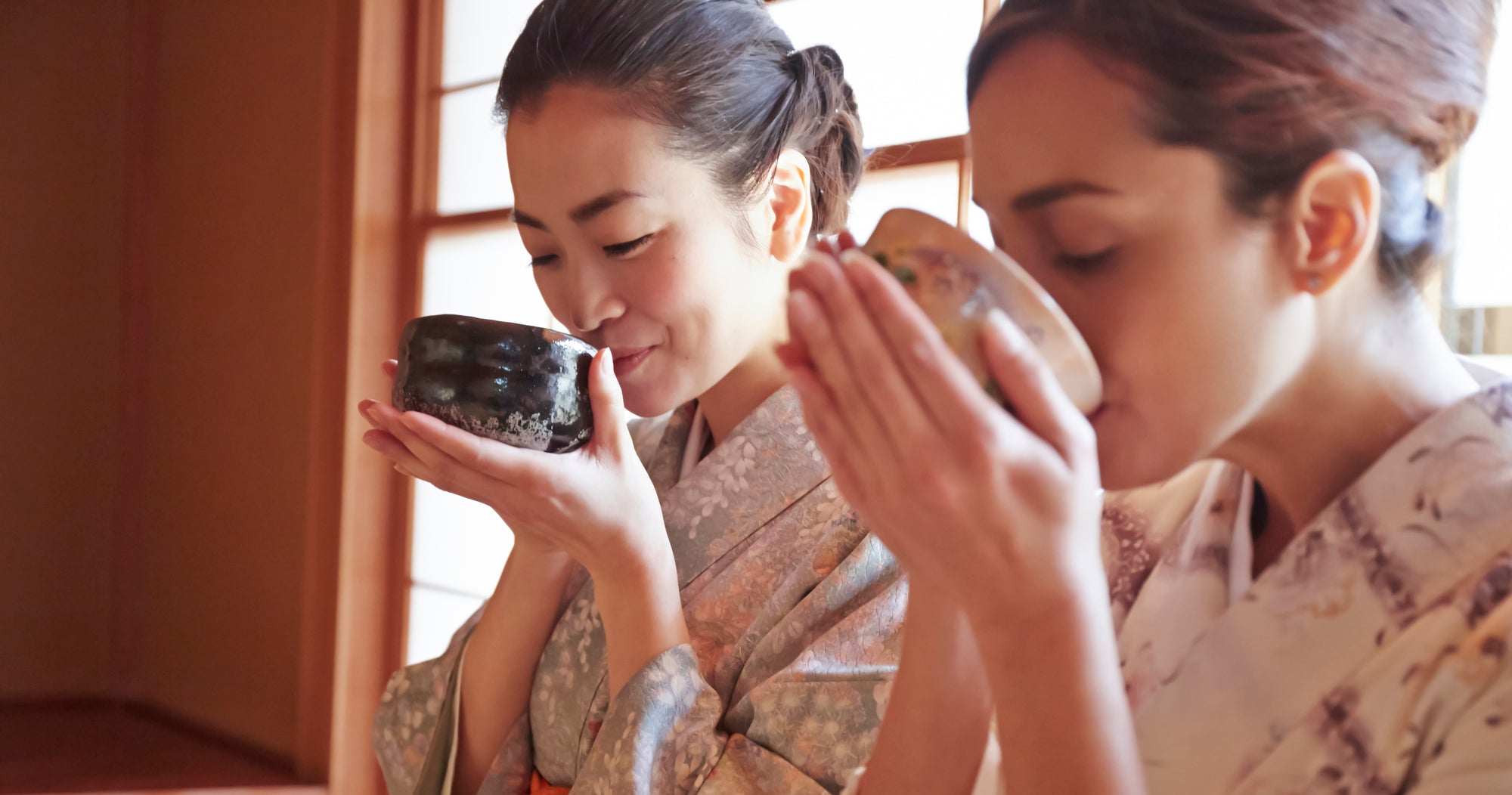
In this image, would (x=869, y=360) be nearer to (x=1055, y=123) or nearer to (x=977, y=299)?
(x=977, y=299)

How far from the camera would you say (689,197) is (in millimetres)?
1366

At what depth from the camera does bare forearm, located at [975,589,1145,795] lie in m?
0.67

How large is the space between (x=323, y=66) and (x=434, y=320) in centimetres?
266

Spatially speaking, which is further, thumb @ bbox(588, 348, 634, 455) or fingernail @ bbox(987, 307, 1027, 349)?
thumb @ bbox(588, 348, 634, 455)

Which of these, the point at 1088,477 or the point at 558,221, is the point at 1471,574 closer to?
the point at 1088,477

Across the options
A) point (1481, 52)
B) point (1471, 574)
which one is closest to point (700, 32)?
point (1481, 52)

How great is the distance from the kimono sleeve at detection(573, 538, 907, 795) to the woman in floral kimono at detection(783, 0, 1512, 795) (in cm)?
43

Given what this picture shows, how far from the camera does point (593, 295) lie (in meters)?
1.35

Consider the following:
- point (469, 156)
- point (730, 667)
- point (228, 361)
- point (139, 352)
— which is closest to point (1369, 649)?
point (730, 667)

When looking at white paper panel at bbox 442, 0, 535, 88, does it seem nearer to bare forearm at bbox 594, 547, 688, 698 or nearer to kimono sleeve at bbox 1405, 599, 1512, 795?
bare forearm at bbox 594, 547, 688, 698

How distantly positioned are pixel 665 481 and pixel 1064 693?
39.9 inches

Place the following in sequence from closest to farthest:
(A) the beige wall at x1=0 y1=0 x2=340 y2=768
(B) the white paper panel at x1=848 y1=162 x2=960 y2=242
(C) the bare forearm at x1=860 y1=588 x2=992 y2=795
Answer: (C) the bare forearm at x1=860 y1=588 x2=992 y2=795 < (B) the white paper panel at x1=848 y1=162 x2=960 y2=242 < (A) the beige wall at x1=0 y1=0 x2=340 y2=768

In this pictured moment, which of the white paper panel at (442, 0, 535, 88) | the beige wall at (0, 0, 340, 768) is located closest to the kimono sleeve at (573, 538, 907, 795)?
the white paper panel at (442, 0, 535, 88)

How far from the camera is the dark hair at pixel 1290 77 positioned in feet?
2.29
